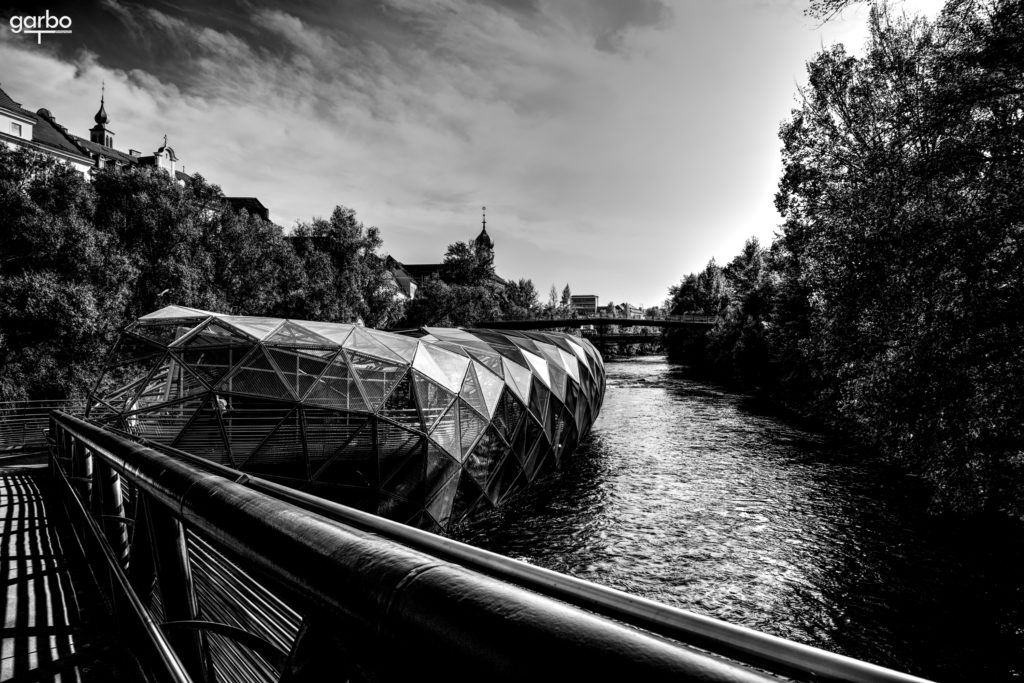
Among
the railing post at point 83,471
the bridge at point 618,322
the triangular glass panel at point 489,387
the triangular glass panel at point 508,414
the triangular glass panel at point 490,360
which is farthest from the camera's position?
the bridge at point 618,322

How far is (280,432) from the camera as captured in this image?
10711 mm

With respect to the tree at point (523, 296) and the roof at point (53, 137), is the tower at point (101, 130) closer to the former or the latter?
the roof at point (53, 137)

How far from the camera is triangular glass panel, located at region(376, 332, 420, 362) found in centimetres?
1308

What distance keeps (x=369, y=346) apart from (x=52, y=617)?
954 centimetres

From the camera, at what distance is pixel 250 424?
35.6 feet

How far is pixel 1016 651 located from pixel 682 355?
75.3m

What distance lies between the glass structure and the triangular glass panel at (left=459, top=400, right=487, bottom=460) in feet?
0.15

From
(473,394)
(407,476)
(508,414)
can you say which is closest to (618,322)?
(508,414)

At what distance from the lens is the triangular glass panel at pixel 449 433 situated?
12.2 meters

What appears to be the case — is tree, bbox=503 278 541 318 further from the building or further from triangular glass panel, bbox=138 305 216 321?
triangular glass panel, bbox=138 305 216 321

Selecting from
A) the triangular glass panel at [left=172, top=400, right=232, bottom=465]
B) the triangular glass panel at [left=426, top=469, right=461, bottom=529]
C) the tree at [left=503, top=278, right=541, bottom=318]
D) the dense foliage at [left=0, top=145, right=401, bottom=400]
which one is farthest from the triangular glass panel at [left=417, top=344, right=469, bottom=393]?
the tree at [left=503, top=278, right=541, bottom=318]

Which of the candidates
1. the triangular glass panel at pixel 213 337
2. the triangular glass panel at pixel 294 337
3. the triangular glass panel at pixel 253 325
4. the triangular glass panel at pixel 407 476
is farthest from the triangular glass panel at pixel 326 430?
the triangular glass panel at pixel 213 337

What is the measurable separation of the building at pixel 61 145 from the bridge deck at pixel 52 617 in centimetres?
3115

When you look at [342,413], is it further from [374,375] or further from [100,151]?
[100,151]
